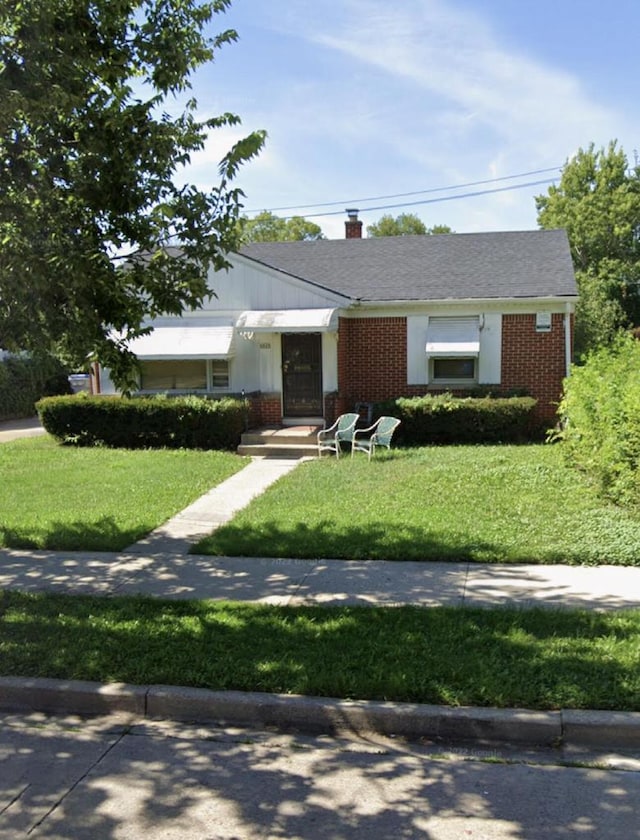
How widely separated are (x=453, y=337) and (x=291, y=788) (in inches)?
491

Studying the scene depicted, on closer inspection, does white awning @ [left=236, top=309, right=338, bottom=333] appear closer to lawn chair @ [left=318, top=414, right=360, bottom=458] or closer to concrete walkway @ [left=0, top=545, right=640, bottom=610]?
lawn chair @ [left=318, top=414, right=360, bottom=458]

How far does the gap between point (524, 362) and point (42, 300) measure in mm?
11543

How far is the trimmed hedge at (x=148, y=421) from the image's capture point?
13977 mm

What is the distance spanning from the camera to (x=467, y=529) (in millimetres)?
7496

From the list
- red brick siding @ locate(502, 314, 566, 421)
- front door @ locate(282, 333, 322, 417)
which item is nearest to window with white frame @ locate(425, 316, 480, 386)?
red brick siding @ locate(502, 314, 566, 421)

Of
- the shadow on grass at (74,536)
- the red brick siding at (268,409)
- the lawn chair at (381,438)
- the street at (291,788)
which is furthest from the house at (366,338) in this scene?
the street at (291,788)

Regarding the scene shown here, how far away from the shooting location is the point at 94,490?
33.3 feet

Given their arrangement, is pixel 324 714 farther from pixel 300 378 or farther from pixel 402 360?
pixel 402 360

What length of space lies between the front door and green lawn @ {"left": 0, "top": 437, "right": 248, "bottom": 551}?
2641mm

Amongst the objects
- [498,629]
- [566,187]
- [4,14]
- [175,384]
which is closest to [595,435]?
[498,629]

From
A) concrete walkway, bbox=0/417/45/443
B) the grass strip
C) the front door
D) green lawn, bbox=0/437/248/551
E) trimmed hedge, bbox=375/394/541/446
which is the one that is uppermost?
the front door

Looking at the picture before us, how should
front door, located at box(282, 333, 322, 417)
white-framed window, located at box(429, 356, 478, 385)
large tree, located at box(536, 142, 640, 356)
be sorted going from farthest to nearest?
large tree, located at box(536, 142, 640, 356) < white-framed window, located at box(429, 356, 478, 385) < front door, located at box(282, 333, 322, 417)

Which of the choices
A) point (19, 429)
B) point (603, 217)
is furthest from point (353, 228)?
point (603, 217)

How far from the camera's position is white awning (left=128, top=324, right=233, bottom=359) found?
14.7 meters
